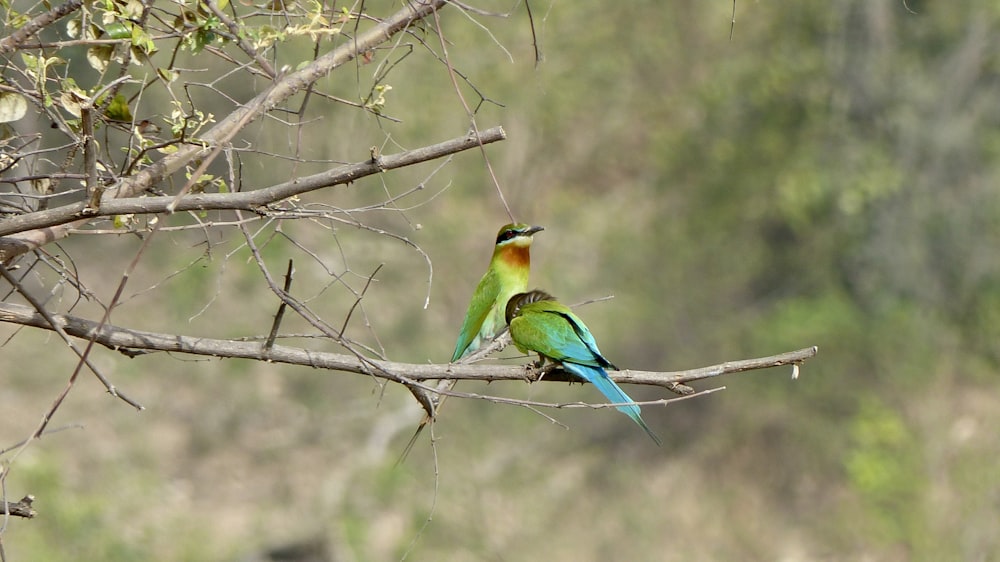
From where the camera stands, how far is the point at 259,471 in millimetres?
10055

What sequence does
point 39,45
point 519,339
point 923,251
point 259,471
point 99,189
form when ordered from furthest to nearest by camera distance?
point 259,471 < point 923,251 < point 519,339 < point 39,45 < point 99,189

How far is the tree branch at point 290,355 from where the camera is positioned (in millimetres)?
2211

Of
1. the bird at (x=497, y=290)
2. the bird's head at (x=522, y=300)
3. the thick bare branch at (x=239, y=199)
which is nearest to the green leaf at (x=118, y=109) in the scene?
the thick bare branch at (x=239, y=199)

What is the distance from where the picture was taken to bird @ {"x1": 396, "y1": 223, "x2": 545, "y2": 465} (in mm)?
5031

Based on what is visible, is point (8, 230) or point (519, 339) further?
point (519, 339)

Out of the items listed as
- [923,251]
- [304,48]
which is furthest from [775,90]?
[304,48]

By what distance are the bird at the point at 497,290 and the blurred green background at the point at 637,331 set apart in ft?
10.5

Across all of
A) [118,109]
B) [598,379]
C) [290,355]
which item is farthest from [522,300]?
[118,109]

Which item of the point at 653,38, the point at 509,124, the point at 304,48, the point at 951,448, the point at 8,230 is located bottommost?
the point at 8,230

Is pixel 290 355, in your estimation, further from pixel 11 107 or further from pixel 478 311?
pixel 478 311

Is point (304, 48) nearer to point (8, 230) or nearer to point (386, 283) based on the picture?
point (386, 283)

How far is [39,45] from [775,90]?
8.27 m

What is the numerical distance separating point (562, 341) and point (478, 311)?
5.61 feet

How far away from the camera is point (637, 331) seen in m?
9.82
